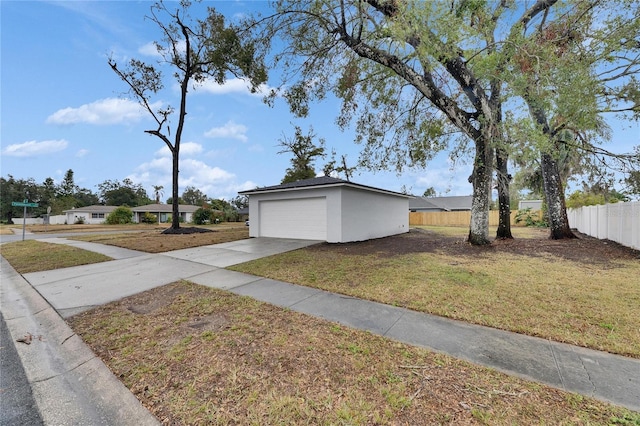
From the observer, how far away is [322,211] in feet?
36.5

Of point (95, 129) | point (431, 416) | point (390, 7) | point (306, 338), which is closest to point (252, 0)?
point (390, 7)

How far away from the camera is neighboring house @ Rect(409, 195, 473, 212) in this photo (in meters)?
34.8

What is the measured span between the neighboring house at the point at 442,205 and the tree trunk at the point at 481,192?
26.4 m

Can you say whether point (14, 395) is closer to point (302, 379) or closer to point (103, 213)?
point (302, 379)

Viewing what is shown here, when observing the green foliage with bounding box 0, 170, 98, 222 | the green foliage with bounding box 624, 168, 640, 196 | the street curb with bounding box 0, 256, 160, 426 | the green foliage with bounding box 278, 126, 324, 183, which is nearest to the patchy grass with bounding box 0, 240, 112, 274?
the street curb with bounding box 0, 256, 160, 426

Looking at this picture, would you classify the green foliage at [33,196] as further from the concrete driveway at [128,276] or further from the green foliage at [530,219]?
the green foliage at [530,219]

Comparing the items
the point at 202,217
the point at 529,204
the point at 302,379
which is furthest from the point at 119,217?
the point at 529,204

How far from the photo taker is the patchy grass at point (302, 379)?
1873 millimetres

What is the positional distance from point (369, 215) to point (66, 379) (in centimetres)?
1092

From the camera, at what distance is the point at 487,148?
8.55 meters

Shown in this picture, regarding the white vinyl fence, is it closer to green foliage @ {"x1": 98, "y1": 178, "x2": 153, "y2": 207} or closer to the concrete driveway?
the concrete driveway

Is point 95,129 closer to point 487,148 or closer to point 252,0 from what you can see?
point 252,0

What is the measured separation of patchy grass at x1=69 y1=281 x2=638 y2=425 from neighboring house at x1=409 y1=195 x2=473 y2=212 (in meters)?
34.2

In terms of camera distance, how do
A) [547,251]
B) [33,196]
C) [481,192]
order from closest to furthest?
[547,251]
[481,192]
[33,196]
